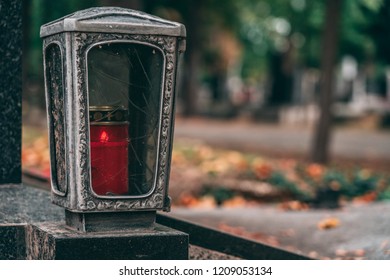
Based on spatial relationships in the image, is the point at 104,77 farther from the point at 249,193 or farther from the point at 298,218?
the point at 249,193

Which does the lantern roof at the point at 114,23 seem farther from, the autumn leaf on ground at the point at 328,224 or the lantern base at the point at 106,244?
the autumn leaf on ground at the point at 328,224

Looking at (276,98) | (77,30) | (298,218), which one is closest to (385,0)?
(298,218)

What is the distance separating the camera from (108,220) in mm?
5039

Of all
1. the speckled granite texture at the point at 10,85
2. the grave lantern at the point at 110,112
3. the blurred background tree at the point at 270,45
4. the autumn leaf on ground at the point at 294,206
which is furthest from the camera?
the blurred background tree at the point at 270,45

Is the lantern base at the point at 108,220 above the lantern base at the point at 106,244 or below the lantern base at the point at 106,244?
above

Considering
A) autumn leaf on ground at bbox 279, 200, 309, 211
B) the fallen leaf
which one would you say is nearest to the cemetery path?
autumn leaf on ground at bbox 279, 200, 309, 211

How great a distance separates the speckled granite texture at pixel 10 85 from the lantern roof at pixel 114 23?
1304 mm

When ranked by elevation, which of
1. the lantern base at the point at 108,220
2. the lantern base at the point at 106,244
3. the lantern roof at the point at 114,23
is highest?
the lantern roof at the point at 114,23

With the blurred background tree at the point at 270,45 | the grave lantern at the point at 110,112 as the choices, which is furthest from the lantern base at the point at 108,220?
the blurred background tree at the point at 270,45

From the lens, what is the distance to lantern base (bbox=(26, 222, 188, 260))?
4766mm

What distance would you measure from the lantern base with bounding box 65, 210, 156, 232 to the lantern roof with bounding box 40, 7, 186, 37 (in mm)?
1012

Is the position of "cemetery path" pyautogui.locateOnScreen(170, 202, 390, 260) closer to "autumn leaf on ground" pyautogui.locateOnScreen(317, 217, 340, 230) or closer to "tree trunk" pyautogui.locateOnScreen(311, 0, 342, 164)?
"autumn leaf on ground" pyautogui.locateOnScreen(317, 217, 340, 230)

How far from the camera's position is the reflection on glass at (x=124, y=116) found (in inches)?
197
